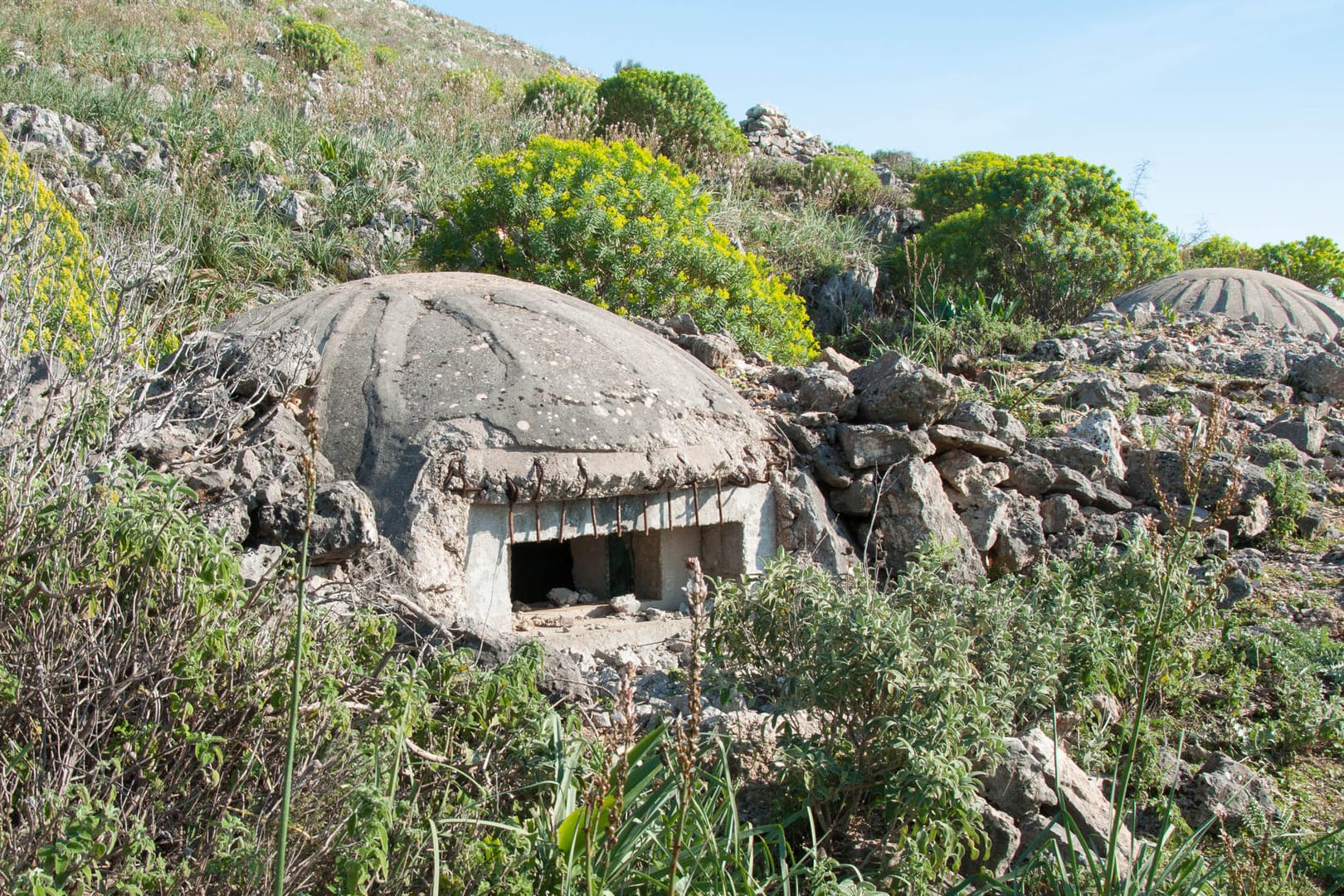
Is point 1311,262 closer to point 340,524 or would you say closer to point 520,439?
point 520,439

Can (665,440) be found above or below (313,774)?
above

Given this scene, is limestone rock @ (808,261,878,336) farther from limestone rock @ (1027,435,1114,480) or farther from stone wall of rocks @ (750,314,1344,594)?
limestone rock @ (1027,435,1114,480)

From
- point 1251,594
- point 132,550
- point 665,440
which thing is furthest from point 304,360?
point 1251,594

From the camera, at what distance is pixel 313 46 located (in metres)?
16.6

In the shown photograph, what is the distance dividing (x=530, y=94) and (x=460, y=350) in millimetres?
11310

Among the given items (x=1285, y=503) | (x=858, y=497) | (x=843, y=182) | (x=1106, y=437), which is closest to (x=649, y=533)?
(x=858, y=497)

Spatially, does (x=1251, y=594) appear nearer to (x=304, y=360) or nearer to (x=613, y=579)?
(x=613, y=579)

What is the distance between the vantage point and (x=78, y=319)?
429cm

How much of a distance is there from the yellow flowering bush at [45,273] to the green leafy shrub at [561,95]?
9.88 meters

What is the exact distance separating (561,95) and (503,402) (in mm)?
11274

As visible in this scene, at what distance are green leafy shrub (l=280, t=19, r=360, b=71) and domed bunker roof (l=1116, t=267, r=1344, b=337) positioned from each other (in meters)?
12.6

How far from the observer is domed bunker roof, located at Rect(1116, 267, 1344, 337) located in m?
9.50

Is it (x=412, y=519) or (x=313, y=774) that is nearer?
(x=313, y=774)

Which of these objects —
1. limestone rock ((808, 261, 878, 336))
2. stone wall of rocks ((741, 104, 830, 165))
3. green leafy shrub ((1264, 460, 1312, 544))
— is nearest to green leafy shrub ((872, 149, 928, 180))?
stone wall of rocks ((741, 104, 830, 165))
